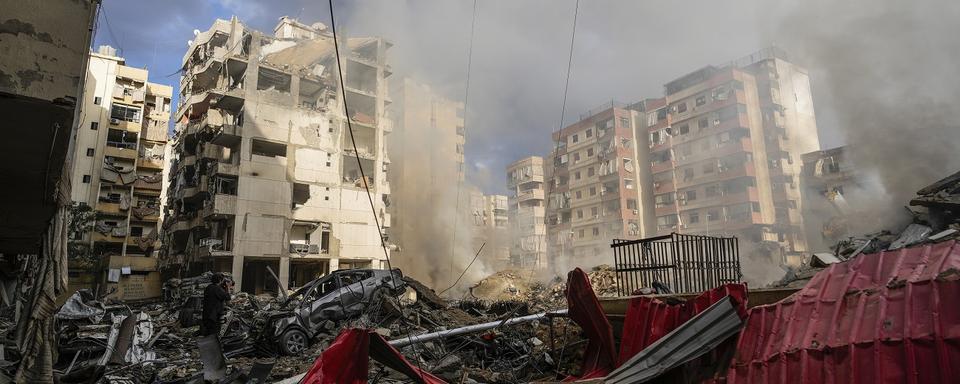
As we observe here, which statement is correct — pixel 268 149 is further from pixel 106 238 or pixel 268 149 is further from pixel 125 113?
pixel 125 113

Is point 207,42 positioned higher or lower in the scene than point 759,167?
higher

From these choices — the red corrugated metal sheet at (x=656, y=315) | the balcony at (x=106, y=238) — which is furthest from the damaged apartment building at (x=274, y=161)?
the red corrugated metal sheet at (x=656, y=315)

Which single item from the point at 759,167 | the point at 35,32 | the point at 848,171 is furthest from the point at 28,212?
the point at 759,167

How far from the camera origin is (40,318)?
4008 millimetres

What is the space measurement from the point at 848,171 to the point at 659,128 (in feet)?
58.2

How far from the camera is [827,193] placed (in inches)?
1454

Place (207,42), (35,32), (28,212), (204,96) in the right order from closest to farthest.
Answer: (35,32) → (28,212) → (204,96) → (207,42)

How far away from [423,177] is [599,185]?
67.8 ft

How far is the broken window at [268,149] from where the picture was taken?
108 ft

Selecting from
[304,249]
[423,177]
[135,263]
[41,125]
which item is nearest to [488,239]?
[423,177]

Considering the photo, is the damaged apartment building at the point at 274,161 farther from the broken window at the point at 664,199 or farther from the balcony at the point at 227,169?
the broken window at the point at 664,199

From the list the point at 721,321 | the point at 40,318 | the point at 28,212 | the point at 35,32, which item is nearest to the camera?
the point at 35,32

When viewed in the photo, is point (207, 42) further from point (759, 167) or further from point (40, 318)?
point (759, 167)

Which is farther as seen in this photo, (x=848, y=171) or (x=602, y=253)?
(x=602, y=253)
